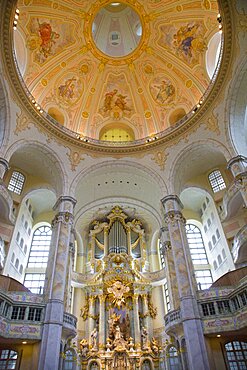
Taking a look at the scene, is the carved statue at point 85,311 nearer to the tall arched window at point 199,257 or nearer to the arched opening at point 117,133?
the tall arched window at point 199,257

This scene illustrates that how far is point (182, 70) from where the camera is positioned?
85.7 ft

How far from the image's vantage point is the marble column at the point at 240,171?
18.0 meters

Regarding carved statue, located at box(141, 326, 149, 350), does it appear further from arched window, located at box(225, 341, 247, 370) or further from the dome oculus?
the dome oculus

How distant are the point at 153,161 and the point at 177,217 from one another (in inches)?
238

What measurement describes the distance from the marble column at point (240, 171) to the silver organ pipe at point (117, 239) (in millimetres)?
14836

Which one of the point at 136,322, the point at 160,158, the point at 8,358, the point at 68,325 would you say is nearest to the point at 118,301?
the point at 136,322

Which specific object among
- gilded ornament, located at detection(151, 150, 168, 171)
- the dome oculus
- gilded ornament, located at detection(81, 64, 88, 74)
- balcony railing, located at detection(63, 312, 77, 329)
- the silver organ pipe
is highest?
the dome oculus

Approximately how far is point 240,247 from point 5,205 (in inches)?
666

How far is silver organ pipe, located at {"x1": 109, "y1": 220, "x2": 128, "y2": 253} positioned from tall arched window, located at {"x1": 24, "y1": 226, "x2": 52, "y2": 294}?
660cm

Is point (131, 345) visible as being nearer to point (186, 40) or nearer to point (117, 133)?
point (117, 133)

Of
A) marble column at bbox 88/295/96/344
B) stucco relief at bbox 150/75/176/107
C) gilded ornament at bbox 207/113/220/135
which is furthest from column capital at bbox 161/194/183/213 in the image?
marble column at bbox 88/295/96/344

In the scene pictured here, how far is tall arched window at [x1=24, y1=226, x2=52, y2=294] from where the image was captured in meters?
25.5

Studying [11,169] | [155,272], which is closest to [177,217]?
[155,272]

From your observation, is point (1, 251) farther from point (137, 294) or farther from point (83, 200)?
point (137, 294)
